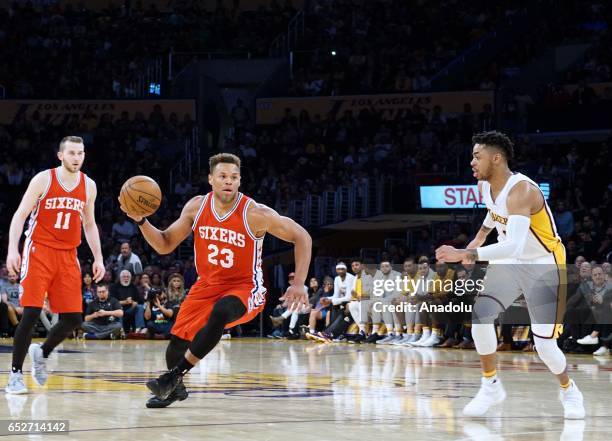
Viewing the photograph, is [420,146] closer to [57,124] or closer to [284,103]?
[284,103]

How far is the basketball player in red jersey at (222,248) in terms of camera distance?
6.87 metres

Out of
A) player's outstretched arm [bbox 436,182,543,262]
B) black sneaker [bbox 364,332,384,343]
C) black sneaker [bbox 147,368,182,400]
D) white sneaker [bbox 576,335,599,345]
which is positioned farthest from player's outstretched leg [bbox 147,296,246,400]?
black sneaker [bbox 364,332,384,343]

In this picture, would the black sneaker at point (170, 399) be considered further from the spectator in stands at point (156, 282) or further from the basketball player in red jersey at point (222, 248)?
the spectator in stands at point (156, 282)

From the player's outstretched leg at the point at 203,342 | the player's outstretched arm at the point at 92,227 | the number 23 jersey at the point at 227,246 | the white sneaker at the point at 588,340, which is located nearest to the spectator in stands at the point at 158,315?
the white sneaker at the point at 588,340

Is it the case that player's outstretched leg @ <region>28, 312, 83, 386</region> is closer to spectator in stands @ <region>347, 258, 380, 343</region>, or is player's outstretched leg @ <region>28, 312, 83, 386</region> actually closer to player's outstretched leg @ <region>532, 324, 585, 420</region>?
player's outstretched leg @ <region>532, 324, 585, 420</region>

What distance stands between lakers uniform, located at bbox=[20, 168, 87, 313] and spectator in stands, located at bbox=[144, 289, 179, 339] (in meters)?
10.2

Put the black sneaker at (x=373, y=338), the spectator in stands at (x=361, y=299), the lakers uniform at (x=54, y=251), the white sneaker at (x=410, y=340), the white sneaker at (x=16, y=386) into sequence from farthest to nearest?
the spectator in stands at (x=361, y=299), the black sneaker at (x=373, y=338), the white sneaker at (x=410, y=340), the lakers uniform at (x=54, y=251), the white sneaker at (x=16, y=386)

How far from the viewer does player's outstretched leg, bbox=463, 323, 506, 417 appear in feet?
22.1

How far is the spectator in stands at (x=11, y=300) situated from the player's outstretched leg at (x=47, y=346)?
10.7m

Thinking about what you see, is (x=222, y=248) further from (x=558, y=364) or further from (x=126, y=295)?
(x=126, y=295)

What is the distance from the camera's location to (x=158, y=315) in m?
18.5

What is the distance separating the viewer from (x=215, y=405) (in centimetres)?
712

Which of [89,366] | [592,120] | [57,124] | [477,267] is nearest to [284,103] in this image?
[57,124]

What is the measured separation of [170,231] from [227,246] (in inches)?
16.0
